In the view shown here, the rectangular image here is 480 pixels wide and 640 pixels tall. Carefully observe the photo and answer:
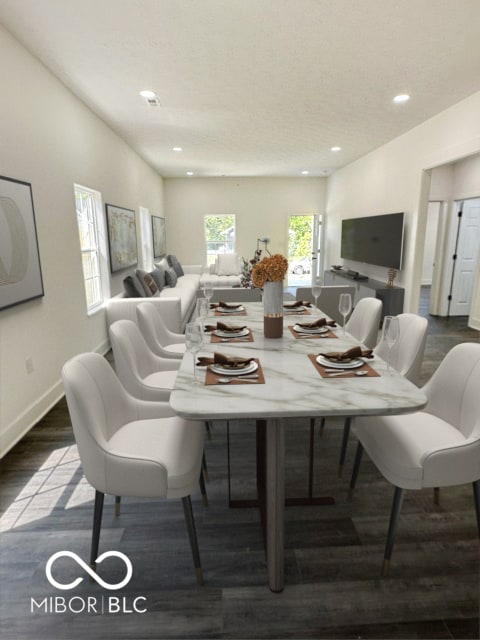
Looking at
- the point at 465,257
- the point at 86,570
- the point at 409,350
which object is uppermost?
the point at 465,257

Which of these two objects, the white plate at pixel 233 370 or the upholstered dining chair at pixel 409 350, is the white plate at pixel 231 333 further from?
the upholstered dining chair at pixel 409 350

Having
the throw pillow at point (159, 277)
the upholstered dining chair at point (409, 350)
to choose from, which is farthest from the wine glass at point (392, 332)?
the throw pillow at point (159, 277)

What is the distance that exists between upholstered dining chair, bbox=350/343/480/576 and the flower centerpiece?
2.33 ft

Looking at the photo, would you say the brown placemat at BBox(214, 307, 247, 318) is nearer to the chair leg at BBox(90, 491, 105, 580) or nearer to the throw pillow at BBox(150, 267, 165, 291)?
the chair leg at BBox(90, 491, 105, 580)

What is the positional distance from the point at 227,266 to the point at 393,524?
23.3 ft

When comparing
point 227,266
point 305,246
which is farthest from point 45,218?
point 305,246

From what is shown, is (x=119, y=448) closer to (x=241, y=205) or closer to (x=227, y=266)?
(x=227, y=266)

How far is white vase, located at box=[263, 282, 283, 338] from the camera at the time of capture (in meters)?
1.98

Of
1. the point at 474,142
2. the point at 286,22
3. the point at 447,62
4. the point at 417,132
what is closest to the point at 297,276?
the point at 417,132

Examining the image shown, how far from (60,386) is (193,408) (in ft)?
7.86

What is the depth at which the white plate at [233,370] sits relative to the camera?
5.10 feet

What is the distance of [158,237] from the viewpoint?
309 inches

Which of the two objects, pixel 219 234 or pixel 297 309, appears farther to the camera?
pixel 219 234

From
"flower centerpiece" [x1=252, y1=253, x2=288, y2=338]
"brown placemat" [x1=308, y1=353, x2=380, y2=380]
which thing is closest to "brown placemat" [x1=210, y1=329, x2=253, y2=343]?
"flower centerpiece" [x1=252, y1=253, x2=288, y2=338]
